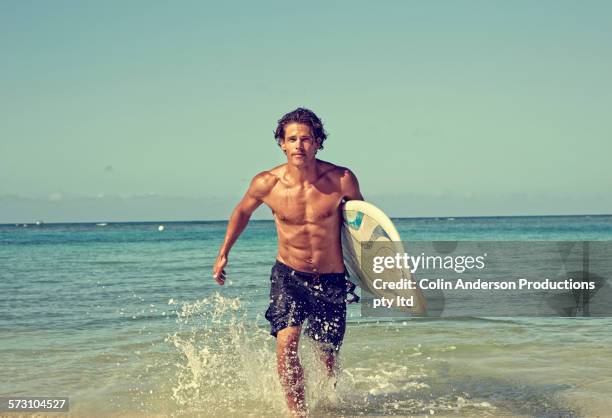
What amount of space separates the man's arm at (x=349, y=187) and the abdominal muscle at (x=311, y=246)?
22 cm

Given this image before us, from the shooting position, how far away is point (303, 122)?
15.3ft

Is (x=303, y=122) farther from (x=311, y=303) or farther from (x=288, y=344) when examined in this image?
(x=288, y=344)

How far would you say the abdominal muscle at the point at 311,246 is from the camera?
4746 millimetres

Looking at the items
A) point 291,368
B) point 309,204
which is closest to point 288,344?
point 291,368

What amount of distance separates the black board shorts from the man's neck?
0.63 metres

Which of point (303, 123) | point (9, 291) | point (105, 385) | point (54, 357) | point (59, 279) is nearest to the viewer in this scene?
point (303, 123)

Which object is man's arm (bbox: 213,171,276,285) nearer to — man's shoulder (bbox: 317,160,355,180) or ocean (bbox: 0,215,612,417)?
man's shoulder (bbox: 317,160,355,180)

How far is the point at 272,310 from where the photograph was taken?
4.70 meters

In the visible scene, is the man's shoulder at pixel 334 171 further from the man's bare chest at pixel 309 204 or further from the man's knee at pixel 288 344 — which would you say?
the man's knee at pixel 288 344

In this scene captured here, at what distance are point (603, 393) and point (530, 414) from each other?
31.8 inches

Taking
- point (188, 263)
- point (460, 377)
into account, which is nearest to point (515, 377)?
point (460, 377)

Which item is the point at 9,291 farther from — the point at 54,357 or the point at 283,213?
the point at 283,213

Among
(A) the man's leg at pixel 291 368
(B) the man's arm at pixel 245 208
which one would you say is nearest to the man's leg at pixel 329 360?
(A) the man's leg at pixel 291 368

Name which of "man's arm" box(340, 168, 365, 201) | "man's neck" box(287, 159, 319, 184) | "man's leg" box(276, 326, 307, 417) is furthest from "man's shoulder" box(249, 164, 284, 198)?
"man's leg" box(276, 326, 307, 417)
